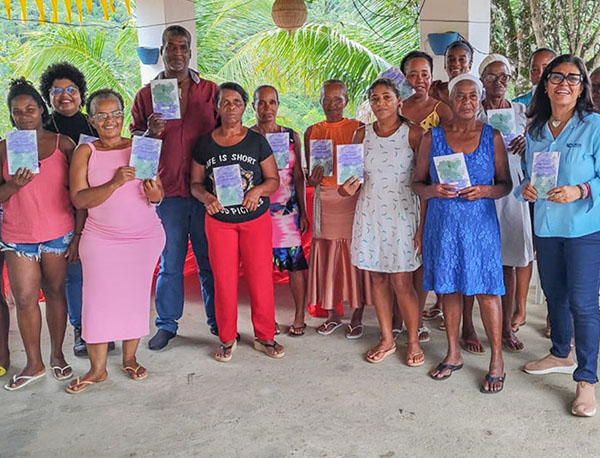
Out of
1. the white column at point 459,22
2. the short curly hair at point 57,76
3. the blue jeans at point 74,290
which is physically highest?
the white column at point 459,22

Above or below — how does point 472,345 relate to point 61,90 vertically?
below

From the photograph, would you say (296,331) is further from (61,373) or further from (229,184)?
(61,373)

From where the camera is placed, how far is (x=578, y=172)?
113 inches

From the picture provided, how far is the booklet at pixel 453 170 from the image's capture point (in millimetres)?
3041

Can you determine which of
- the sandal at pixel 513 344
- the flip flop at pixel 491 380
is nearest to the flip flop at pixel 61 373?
the flip flop at pixel 491 380

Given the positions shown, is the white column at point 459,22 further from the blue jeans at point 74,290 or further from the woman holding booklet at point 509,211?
the blue jeans at point 74,290

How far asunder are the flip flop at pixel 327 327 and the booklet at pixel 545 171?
1.77m

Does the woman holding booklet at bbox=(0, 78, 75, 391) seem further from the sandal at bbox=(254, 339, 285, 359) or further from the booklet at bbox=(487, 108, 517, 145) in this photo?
the booklet at bbox=(487, 108, 517, 145)

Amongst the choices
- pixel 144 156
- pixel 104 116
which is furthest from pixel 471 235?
pixel 104 116

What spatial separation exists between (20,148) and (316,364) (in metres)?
2.02

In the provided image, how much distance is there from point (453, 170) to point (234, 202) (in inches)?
47.9

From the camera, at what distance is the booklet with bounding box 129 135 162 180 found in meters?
3.22

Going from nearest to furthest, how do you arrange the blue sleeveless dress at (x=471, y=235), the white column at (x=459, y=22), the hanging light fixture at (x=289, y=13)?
the blue sleeveless dress at (x=471, y=235) → the white column at (x=459, y=22) → the hanging light fixture at (x=289, y=13)

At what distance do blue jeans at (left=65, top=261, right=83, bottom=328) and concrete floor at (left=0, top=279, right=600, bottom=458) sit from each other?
0.32 meters
